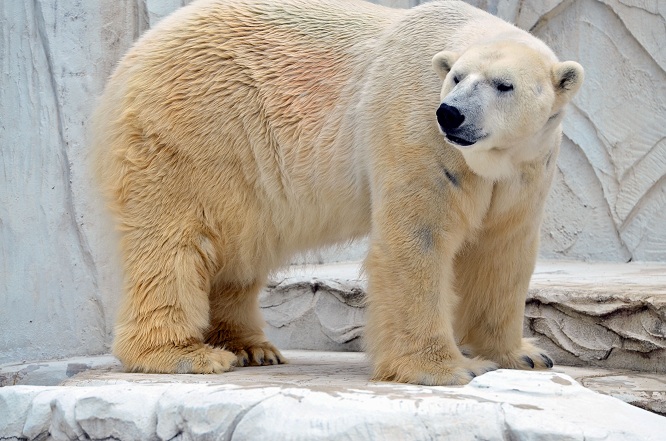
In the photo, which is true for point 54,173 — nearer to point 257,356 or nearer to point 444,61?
point 257,356

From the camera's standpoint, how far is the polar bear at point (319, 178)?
3109 mm

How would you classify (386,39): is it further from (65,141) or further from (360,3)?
(65,141)

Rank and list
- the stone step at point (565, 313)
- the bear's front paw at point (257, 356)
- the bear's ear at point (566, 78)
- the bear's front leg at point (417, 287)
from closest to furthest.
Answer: the bear's ear at point (566, 78) → the bear's front leg at point (417, 287) → the stone step at point (565, 313) → the bear's front paw at point (257, 356)

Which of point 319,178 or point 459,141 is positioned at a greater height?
point 459,141

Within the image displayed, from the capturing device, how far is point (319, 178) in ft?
11.7

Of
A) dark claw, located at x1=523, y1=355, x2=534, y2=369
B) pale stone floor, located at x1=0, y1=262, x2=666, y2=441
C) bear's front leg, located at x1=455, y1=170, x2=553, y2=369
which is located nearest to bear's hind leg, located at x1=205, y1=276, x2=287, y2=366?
pale stone floor, located at x1=0, y1=262, x2=666, y2=441

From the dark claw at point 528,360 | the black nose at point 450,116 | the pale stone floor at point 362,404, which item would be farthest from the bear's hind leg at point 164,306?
the black nose at point 450,116

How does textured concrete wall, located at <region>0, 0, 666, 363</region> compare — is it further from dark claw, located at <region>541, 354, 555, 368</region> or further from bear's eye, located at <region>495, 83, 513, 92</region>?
bear's eye, located at <region>495, 83, 513, 92</region>

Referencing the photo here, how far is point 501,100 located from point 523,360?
1.09 meters

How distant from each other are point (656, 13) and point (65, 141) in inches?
142

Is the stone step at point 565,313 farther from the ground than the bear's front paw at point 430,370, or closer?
closer

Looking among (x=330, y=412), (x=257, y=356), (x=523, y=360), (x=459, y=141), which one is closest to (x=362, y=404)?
(x=330, y=412)

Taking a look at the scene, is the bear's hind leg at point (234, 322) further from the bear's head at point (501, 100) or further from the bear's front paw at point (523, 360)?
the bear's head at point (501, 100)

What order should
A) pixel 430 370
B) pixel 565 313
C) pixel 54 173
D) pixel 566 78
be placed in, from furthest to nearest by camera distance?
pixel 54 173 < pixel 565 313 < pixel 430 370 < pixel 566 78
